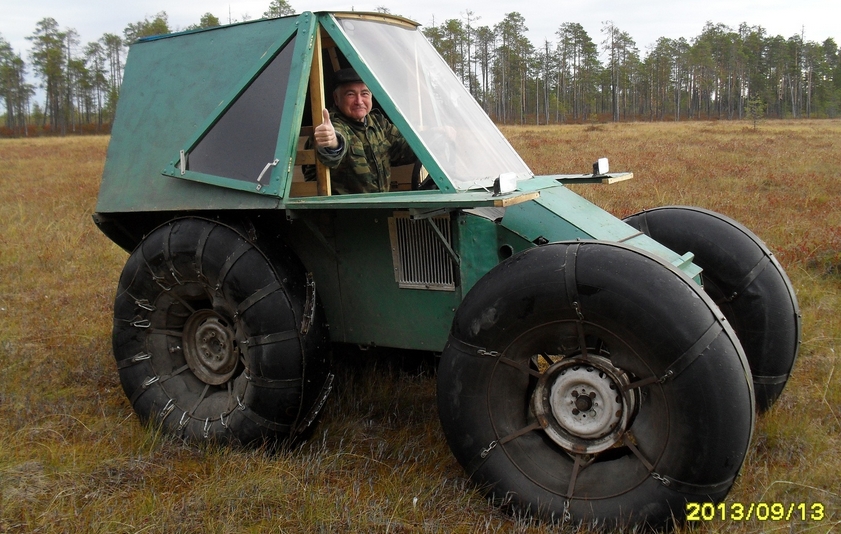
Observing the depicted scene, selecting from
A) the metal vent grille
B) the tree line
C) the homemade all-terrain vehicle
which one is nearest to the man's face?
the homemade all-terrain vehicle

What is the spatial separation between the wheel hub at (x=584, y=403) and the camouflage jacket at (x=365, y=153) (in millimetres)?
1673

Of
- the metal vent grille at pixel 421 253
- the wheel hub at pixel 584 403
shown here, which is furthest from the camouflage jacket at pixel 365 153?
the wheel hub at pixel 584 403

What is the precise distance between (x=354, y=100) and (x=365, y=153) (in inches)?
13.1

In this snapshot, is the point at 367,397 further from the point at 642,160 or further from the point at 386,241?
the point at 642,160

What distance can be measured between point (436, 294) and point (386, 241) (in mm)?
386

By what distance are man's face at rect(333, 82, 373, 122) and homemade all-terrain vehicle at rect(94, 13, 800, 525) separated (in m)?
0.30

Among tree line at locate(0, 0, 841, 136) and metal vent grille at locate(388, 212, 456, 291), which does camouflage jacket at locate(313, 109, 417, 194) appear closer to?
metal vent grille at locate(388, 212, 456, 291)

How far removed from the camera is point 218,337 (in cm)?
423

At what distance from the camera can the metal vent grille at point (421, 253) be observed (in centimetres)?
358

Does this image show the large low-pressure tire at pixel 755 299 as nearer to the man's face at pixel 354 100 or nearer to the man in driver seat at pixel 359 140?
the man in driver seat at pixel 359 140

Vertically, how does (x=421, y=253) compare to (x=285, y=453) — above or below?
above
